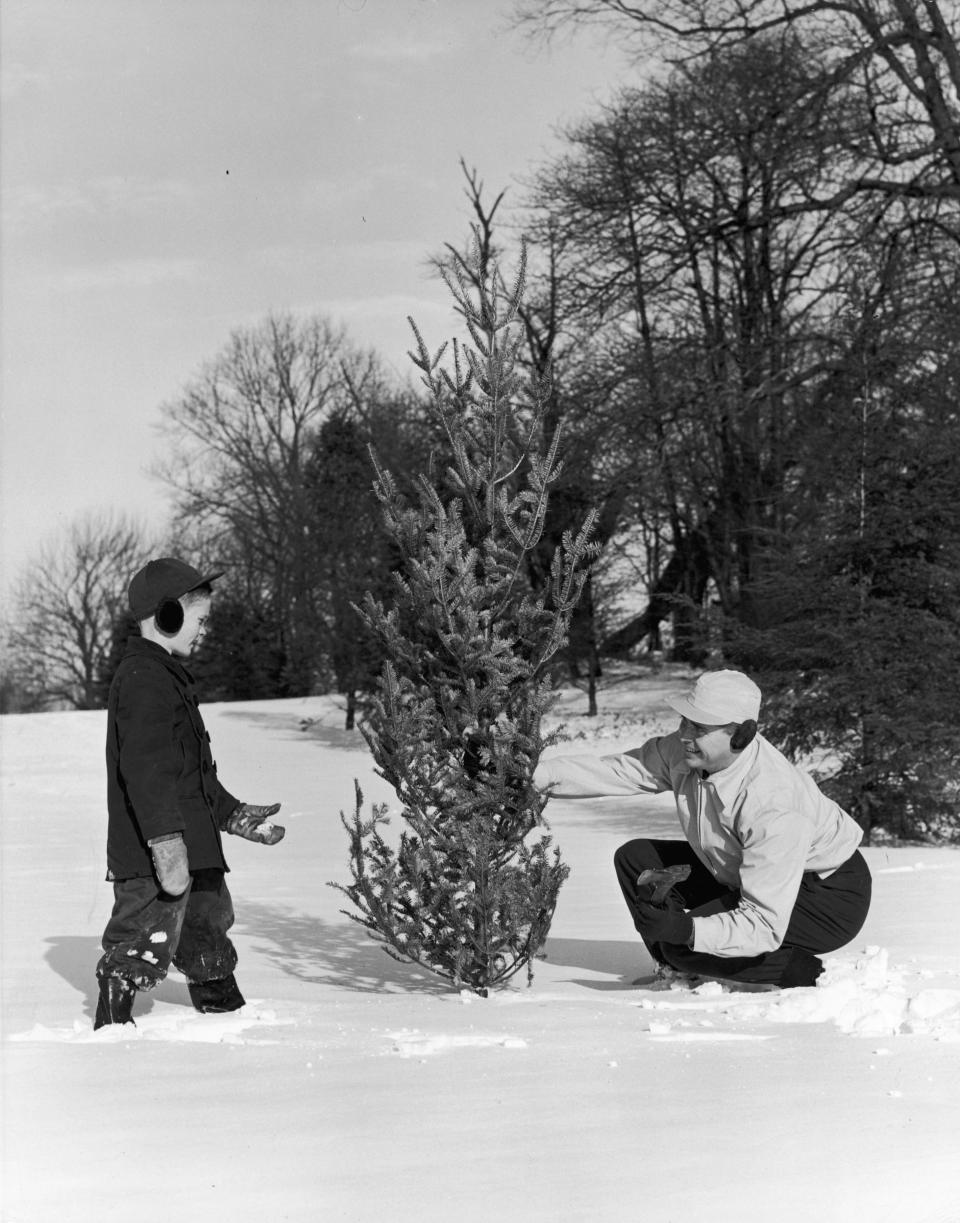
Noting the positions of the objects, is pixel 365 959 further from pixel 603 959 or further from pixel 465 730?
pixel 465 730

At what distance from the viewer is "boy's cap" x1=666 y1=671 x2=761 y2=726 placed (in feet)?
16.1

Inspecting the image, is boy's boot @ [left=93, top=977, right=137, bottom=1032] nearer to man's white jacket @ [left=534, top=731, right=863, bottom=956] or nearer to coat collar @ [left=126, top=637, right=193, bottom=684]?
coat collar @ [left=126, top=637, right=193, bottom=684]

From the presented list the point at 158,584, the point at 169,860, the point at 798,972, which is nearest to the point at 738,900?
the point at 798,972

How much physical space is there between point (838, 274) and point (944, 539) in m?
10.2

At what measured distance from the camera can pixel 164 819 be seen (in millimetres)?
4543

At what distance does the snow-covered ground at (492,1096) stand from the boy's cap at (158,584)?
1.35 metres

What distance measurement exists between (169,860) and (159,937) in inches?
11.1

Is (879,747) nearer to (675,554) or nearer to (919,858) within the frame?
(919,858)

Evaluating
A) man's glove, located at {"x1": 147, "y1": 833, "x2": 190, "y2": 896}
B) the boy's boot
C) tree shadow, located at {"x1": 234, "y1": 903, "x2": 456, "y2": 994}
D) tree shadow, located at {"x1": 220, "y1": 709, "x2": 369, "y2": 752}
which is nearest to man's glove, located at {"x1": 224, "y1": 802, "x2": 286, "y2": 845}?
man's glove, located at {"x1": 147, "y1": 833, "x2": 190, "y2": 896}

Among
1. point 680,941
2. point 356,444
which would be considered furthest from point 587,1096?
point 356,444

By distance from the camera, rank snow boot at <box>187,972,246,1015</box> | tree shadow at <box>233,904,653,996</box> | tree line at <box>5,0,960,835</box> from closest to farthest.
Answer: snow boot at <box>187,972,246,1015</box> → tree shadow at <box>233,904,653,996</box> → tree line at <box>5,0,960,835</box>

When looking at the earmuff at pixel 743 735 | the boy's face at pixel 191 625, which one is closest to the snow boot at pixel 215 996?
the boy's face at pixel 191 625

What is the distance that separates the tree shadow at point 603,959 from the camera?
572cm

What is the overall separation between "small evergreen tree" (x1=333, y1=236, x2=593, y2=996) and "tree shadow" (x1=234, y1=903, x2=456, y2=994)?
1.40 feet
